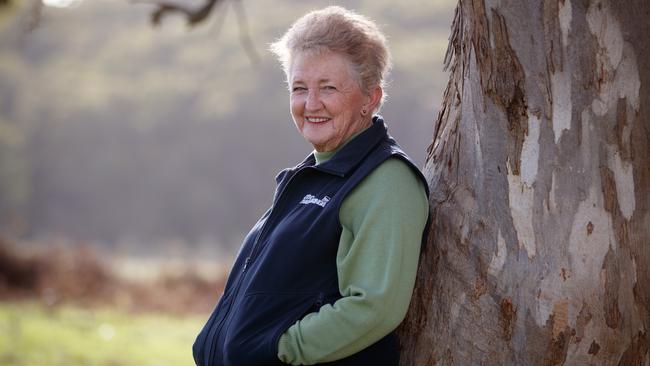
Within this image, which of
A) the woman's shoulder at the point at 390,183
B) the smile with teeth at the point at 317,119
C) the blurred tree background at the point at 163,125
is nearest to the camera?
the woman's shoulder at the point at 390,183

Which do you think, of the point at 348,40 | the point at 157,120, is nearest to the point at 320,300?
the point at 348,40

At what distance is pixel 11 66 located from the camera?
38469 millimetres

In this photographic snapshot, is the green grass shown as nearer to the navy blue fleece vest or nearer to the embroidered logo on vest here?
the navy blue fleece vest

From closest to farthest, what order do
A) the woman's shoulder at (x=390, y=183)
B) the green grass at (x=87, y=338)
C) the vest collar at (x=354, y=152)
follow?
the woman's shoulder at (x=390, y=183) < the vest collar at (x=354, y=152) < the green grass at (x=87, y=338)

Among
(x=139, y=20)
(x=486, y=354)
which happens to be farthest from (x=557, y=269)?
(x=139, y=20)

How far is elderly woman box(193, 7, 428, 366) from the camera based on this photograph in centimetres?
238

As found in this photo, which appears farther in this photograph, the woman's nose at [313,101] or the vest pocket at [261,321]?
the woman's nose at [313,101]

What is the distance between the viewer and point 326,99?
8.77ft

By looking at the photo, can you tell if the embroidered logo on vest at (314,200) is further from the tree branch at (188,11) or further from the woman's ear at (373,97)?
the tree branch at (188,11)

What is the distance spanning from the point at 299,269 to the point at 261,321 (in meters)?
0.20

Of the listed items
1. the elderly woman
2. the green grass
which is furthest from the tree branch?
the elderly woman

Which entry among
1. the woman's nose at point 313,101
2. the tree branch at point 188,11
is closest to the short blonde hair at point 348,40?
the woman's nose at point 313,101

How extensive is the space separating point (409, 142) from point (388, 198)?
3155cm

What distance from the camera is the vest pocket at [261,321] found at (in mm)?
2471
